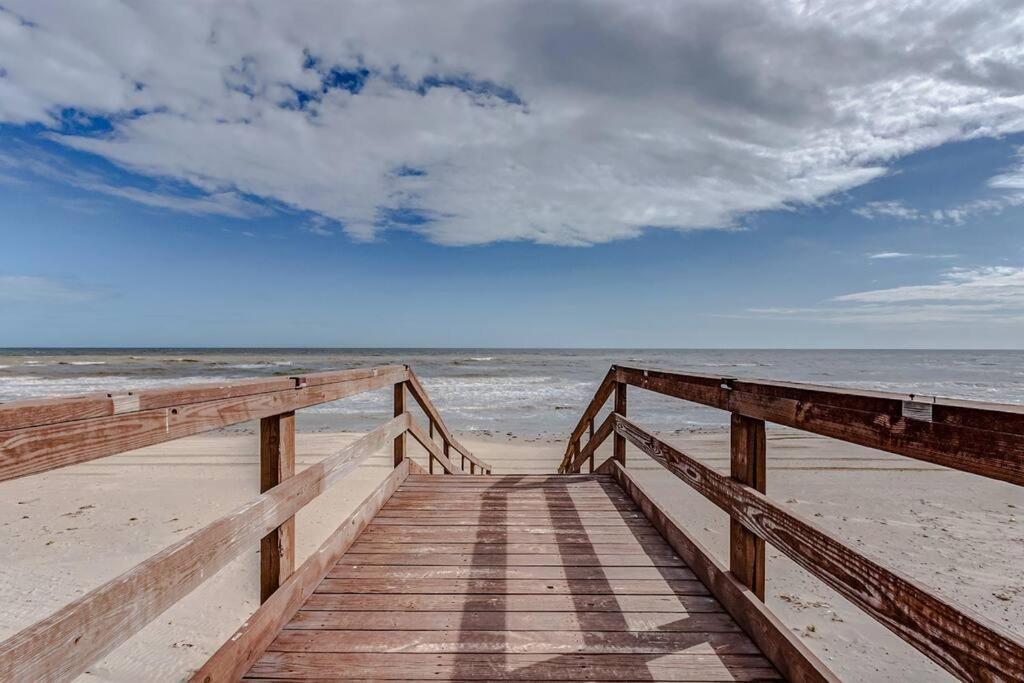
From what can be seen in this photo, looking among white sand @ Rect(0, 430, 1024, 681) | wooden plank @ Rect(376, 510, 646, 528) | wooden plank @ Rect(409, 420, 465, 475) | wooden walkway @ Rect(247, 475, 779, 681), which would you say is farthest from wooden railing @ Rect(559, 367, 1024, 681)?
wooden plank @ Rect(409, 420, 465, 475)

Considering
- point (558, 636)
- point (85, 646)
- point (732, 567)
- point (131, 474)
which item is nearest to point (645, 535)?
point (732, 567)

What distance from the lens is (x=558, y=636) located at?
2188 millimetres

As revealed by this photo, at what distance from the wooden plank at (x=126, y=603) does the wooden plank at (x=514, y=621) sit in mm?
558

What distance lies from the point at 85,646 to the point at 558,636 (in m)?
1.64

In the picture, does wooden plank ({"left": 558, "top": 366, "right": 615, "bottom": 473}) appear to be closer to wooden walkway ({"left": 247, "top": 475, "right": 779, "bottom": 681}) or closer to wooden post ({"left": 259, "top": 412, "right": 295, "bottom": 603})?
wooden walkway ({"left": 247, "top": 475, "right": 779, "bottom": 681})

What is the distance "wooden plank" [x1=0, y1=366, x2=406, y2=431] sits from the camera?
1.07 m

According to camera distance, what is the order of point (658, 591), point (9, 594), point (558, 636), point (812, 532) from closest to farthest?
point (812, 532)
point (558, 636)
point (658, 591)
point (9, 594)

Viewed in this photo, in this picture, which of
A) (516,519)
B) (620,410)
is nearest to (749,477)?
(516,519)

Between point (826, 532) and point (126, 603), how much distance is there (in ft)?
6.49

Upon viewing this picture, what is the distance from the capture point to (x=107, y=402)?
4.23 feet

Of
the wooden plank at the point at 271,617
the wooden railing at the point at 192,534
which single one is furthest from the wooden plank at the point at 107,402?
the wooden plank at the point at 271,617

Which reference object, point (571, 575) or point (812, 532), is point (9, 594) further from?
point (812, 532)

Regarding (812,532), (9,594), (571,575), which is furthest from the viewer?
(9,594)

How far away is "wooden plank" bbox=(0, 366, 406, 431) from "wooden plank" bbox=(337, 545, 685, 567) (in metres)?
1.31
